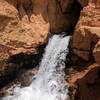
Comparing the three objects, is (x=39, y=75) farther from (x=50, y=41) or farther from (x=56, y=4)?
(x=56, y=4)

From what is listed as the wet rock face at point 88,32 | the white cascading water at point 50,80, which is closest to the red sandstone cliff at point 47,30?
the wet rock face at point 88,32

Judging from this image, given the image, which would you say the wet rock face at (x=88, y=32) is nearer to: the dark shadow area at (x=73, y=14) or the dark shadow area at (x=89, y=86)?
the dark shadow area at (x=89, y=86)

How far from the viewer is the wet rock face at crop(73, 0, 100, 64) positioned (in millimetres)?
13633

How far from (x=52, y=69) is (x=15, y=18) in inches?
105

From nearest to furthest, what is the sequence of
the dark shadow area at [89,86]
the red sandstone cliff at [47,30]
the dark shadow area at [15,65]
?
the dark shadow area at [89,86] → the red sandstone cliff at [47,30] → the dark shadow area at [15,65]

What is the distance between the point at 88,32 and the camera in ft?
44.8

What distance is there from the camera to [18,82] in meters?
15.0

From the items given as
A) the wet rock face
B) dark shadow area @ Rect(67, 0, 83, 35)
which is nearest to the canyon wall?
dark shadow area @ Rect(67, 0, 83, 35)

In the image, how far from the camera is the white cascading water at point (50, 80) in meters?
14.1

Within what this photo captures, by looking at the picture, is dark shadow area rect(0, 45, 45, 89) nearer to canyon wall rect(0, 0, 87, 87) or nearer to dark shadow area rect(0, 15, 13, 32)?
canyon wall rect(0, 0, 87, 87)

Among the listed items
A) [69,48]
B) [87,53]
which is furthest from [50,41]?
[87,53]

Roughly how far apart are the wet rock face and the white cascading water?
103 centimetres

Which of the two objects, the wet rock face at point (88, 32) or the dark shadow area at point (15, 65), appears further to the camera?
the dark shadow area at point (15, 65)

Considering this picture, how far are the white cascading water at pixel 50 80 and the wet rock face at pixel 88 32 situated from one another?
103cm
